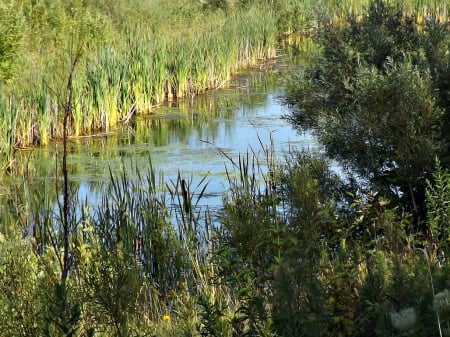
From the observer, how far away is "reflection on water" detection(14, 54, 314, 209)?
33.7ft

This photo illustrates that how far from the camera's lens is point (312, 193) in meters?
4.05

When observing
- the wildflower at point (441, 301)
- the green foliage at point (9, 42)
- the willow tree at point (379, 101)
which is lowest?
the wildflower at point (441, 301)

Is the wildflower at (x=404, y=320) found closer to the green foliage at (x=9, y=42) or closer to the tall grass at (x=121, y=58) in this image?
the tall grass at (x=121, y=58)

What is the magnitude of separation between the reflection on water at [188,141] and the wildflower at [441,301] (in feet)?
19.0

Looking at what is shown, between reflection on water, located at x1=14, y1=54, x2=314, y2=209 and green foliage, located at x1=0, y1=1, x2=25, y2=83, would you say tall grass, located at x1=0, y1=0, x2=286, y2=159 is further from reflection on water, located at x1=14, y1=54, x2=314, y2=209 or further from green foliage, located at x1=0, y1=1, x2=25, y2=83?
reflection on water, located at x1=14, y1=54, x2=314, y2=209

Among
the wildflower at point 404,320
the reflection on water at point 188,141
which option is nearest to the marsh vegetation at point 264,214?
the wildflower at point 404,320

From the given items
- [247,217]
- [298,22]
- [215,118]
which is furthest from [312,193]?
[298,22]

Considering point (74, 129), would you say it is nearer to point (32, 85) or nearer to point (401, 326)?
point (32, 85)

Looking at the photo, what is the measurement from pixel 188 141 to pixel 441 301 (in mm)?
10050

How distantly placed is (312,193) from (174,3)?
1859 centimetres

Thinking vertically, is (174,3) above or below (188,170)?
above

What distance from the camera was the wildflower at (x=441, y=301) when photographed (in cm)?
252

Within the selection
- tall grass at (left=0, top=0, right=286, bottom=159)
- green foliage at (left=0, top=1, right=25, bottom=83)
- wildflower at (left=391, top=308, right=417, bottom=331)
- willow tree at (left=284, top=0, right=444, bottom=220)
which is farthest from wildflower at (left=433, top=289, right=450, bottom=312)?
green foliage at (left=0, top=1, right=25, bottom=83)

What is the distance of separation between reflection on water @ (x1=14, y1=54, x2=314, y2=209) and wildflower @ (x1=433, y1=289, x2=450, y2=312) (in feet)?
19.0
